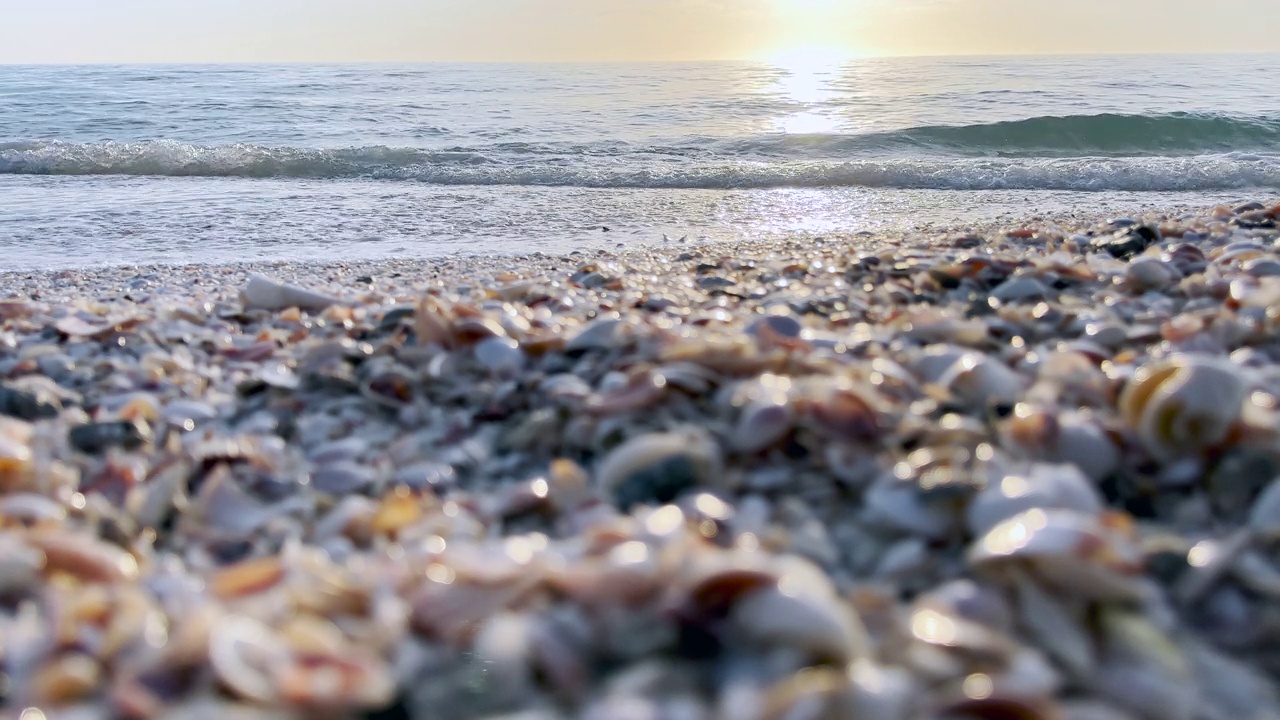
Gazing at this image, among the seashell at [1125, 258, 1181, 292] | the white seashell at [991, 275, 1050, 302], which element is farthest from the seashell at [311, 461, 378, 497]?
the seashell at [1125, 258, 1181, 292]

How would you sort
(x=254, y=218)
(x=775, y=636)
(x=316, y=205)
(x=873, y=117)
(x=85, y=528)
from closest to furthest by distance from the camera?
1. (x=775, y=636)
2. (x=85, y=528)
3. (x=254, y=218)
4. (x=316, y=205)
5. (x=873, y=117)

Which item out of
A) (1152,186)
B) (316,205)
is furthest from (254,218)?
(1152,186)

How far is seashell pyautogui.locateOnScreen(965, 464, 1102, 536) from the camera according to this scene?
1.07 meters

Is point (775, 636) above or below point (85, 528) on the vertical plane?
above

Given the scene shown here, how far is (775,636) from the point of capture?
0.85 m

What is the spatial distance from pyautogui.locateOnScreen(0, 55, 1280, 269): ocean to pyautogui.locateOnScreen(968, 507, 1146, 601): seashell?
5.10 metres

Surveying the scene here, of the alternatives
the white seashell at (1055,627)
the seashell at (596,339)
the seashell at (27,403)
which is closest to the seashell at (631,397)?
the seashell at (596,339)

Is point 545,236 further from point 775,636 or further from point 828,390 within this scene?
point 775,636

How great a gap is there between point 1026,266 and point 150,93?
22.3 meters

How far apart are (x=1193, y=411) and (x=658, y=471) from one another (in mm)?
752

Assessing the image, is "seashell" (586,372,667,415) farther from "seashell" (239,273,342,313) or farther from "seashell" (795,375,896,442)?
"seashell" (239,273,342,313)

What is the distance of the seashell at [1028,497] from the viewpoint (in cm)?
107

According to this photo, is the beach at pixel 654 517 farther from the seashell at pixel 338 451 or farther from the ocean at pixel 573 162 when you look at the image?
the ocean at pixel 573 162

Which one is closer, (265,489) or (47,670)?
(47,670)
